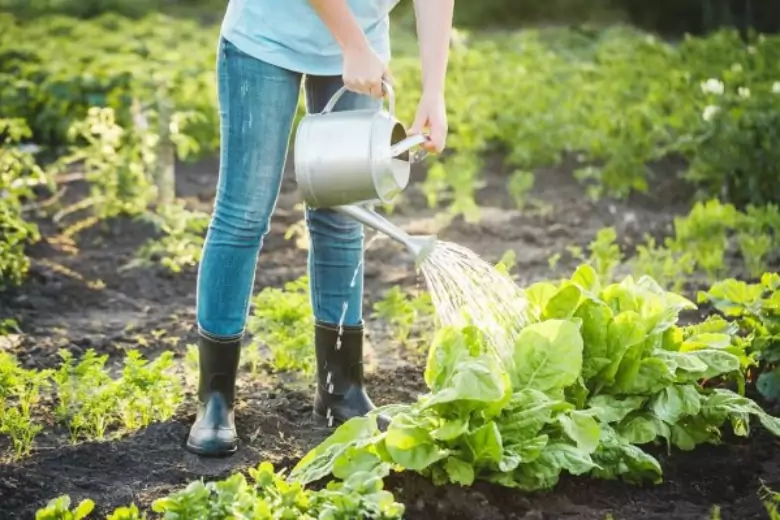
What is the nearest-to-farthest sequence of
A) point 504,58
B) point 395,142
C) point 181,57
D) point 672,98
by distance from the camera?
point 395,142, point 672,98, point 181,57, point 504,58

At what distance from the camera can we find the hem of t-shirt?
9.82ft

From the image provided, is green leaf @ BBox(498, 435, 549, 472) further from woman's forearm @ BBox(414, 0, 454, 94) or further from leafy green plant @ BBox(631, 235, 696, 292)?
leafy green plant @ BBox(631, 235, 696, 292)

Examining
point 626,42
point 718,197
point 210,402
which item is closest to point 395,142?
point 210,402

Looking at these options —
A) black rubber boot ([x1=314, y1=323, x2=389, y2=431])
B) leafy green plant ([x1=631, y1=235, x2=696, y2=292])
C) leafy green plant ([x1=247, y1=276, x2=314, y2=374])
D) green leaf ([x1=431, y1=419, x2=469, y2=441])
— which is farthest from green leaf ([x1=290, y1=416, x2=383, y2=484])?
leafy green plant ([x1=631, y1=235, x2=696, y2=292])

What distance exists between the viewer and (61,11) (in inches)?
442

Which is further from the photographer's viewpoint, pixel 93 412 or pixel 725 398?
pixel 93 412

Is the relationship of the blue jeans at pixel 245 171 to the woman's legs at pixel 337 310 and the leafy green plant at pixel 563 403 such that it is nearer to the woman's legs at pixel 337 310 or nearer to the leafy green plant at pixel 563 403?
the woman's legs at pixel 337 310

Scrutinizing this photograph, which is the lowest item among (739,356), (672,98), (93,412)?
(93,412)

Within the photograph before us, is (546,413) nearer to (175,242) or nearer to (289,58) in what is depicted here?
(289,58)

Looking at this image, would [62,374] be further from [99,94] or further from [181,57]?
[181,57]

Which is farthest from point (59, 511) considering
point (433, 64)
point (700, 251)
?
point (700, 251)

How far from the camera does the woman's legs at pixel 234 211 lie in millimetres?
3021

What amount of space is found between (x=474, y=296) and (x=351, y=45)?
658 mm

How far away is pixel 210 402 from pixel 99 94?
4.17 metres
